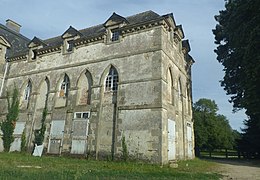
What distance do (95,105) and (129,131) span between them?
338 cm

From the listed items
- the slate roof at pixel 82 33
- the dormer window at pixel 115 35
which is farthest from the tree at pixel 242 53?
the dormer window at pixel 115 35

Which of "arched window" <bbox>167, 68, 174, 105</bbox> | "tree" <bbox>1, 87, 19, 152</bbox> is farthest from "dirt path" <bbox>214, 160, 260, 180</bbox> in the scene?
"tree" <bbox>1, 87, 19, 152</bbox>

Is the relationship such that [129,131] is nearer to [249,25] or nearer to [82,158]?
[82,158]

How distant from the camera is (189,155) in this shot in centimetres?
1825

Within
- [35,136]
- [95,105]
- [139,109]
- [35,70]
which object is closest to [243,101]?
[139,109]

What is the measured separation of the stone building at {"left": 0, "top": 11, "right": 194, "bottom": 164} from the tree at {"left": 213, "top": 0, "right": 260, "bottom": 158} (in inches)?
135

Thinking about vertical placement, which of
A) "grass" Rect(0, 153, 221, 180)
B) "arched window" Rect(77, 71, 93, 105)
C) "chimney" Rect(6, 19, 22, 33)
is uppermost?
"chimney" Rect(6, 19, 22, 33)

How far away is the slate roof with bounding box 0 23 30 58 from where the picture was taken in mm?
Result: 23172

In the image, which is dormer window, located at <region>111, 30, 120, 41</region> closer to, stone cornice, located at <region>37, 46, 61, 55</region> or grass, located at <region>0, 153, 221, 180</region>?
stone cornice, located at <region>37, 46, 61, 55</region>

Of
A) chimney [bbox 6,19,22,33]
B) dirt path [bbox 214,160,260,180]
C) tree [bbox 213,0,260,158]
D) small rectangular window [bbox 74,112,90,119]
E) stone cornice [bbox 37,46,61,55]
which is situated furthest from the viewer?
chimney [bbox 6,19,22,33]

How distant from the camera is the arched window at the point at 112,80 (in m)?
15.9

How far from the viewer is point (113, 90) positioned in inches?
622

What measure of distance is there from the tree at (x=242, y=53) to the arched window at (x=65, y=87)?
12.9 metres

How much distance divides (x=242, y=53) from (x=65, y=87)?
43.6 feet
